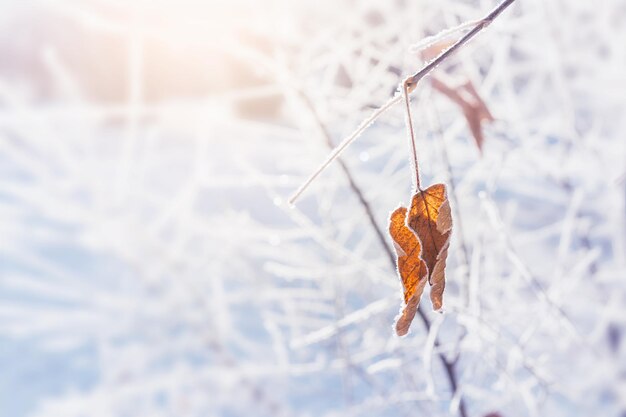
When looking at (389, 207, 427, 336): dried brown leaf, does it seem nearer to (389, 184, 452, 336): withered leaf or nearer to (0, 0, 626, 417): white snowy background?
(389, 184, 452, 336): withered leaf

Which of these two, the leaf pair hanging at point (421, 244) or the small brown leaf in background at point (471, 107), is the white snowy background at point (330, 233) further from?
the leaf pair hanging at point (421, 244)

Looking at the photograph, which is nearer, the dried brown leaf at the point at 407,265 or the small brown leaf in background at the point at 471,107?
the dried brown leaf at the point at 407,265

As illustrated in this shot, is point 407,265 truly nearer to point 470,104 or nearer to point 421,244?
point 421,244

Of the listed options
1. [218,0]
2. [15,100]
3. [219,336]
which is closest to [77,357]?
[219,336]

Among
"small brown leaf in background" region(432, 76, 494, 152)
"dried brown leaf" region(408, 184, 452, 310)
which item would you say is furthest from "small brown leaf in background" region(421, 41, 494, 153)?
"dried brown leaf" region(408, 184, 452, 310)

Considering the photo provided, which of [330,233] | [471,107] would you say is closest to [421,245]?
[471,107]

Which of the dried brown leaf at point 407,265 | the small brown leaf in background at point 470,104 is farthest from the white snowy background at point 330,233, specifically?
the dried brown leaf at point 407,265
